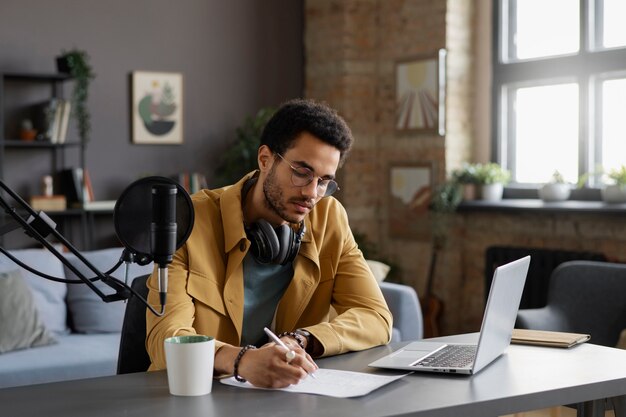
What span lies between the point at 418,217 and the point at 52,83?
2.48 metres

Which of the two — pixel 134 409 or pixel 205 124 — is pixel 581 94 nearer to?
pixel 205 124

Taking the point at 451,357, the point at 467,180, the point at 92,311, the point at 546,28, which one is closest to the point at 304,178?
the point at 451,357

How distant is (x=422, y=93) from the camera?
5.75 meters

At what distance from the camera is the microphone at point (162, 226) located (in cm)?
128

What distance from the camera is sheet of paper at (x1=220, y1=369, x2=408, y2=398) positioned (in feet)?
5.41

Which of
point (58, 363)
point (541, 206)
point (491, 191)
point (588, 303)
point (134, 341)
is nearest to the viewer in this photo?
point (134, 341)

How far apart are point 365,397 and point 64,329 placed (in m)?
2.83

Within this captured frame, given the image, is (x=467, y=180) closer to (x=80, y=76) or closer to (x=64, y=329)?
(x=80, y=76)

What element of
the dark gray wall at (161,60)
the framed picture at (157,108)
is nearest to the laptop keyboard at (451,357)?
the dark gray wall at (161,60)

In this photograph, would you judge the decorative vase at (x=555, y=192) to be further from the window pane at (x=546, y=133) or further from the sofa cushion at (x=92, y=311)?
the sofa cushion at (x=92, y=311)

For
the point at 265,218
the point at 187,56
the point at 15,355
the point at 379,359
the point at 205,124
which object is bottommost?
the point at 15,355

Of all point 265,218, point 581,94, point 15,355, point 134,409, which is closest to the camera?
point 134,409

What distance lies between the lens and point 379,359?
6.43 feet

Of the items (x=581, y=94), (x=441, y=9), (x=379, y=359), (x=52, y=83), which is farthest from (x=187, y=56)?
(x=379, y=359)
